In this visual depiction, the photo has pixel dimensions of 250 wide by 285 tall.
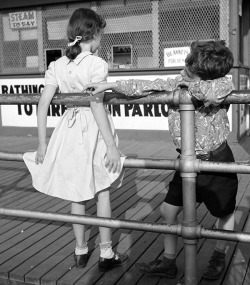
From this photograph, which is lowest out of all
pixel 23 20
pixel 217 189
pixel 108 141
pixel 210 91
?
pixel 217 189

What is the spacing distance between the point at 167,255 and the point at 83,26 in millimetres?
1428

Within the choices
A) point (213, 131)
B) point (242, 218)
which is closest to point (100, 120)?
point (213, 131)

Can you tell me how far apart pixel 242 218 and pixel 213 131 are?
1.55 metres

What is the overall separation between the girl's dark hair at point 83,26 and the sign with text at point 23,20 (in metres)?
6.58

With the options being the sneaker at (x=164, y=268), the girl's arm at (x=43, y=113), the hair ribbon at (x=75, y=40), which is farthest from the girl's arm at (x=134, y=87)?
the sneaker at (x=164, y=268)

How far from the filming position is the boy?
2.16m

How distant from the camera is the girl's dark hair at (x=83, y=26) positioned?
8.45ft

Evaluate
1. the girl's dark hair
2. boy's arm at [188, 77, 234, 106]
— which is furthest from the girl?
boy's arm at [188, 77, 234, 106]

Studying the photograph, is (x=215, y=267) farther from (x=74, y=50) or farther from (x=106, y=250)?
(x=74, y=50)

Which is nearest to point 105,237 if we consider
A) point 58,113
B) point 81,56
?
point 81,56

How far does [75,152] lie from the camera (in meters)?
2.61

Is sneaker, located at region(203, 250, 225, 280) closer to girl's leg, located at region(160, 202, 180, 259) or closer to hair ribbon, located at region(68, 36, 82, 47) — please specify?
girl's leg, located at region(160, 202, 180, 259)

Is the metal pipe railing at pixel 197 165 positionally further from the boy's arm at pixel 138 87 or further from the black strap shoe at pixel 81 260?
the black strap shoe at pixel 81 260

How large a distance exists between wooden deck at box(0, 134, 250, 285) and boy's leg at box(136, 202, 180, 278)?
0.05 meters
